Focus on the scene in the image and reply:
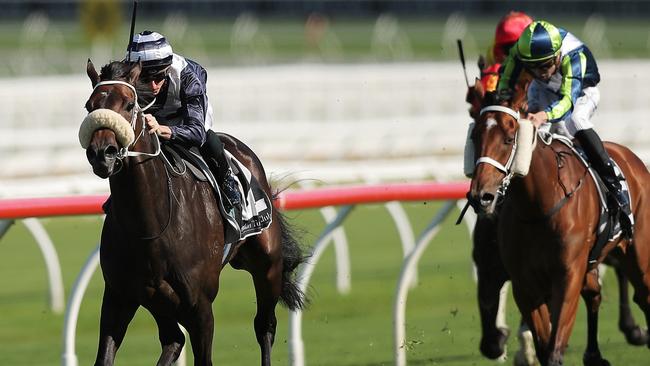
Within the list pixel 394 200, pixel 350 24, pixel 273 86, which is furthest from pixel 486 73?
pixel 350 24

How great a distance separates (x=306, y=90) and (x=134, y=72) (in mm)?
14166

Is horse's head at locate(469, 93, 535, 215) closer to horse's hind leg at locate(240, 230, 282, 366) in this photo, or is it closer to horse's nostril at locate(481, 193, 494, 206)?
horse's nostril at locate(481, 193, 494, 206)

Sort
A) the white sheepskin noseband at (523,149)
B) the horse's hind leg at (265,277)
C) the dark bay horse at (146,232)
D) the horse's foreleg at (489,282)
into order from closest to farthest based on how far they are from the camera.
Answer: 1. the dark bay horse at (146,232)
2. the white sheepskin noseband at (523,149)
3. the horse's hind leg at (265,277)
4. the horse's foreleg at (489,282)

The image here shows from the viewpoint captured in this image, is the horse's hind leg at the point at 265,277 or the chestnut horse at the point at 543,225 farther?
the horse's hind leg at the point at 265,277

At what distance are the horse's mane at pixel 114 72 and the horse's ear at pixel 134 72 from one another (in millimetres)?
14

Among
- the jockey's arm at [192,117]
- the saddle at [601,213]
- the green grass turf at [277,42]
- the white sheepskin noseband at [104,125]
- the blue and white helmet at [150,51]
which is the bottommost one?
the green grass turf at [277,42]

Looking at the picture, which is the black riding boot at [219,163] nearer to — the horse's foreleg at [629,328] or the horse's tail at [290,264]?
the horse's tail at [290,264]

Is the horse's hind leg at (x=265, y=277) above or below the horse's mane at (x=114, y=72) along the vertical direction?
below

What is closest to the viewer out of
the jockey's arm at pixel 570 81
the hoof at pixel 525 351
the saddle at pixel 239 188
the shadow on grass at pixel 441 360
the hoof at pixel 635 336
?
the saddle at pixel 239 188

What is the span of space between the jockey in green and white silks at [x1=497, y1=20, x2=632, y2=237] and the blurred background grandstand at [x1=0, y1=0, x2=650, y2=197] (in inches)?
65.2

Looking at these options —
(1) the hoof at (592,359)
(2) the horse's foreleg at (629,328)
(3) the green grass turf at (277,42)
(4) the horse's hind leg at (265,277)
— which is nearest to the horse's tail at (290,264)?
(4) the horse's hind leg at (265,277)

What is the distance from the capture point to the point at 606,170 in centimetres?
629

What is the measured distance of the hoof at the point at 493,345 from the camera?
22.6ft

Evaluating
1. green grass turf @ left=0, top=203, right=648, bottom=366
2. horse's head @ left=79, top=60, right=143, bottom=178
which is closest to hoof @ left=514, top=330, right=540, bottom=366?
green grass turf @ left=0, top=203, right=648, bottom=366
